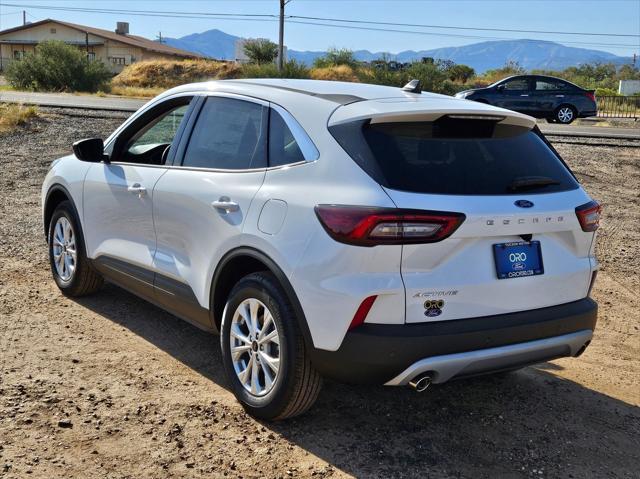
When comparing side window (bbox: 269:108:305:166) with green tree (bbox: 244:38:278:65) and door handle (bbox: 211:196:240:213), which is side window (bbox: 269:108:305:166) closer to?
door handle (bbox: 211:196:240:213)

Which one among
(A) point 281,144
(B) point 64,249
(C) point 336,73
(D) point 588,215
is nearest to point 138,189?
(A) point 281,144

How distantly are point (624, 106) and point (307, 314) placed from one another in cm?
3616

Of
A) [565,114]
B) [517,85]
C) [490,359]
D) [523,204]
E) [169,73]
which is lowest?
[490,359]

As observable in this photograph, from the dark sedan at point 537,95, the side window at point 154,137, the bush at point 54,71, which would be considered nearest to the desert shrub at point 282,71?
the bush at point 54,71

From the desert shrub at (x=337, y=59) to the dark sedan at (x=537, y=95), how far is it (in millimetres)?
29217

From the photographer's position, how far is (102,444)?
3738 mm

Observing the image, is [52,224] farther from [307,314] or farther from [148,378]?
[307,314]

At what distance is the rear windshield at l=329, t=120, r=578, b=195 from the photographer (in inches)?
139

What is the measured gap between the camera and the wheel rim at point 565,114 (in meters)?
23.9

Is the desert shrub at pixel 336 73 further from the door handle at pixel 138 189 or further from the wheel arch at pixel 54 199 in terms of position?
the door handle at pixel 138 189

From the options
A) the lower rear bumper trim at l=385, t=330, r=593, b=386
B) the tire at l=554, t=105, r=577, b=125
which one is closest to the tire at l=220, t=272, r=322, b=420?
the lower rear bumper trim at l=385, t=330, r=593, b=386

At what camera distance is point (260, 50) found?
55.3m

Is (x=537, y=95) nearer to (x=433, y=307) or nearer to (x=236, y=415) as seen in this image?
(x=236, y=415)

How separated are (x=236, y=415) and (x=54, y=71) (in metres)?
42.5
